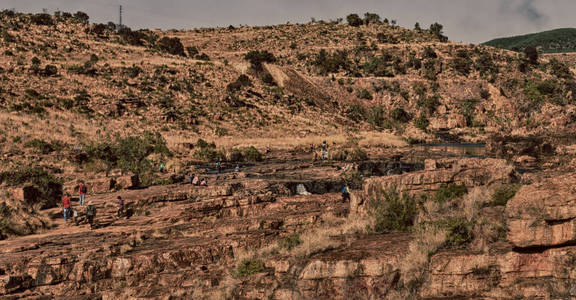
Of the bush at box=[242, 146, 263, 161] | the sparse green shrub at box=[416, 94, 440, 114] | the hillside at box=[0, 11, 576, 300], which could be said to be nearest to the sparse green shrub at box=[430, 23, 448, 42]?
the hillside at box=[0, 11, 576, 300]

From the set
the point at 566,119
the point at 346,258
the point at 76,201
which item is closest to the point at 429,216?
the point at 346,258

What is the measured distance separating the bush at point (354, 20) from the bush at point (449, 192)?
11692cm

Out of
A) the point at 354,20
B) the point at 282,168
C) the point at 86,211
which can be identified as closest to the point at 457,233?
the point at 86,211

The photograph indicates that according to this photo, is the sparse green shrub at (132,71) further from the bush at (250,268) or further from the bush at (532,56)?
the bush at (532,56)

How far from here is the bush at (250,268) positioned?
1127 cm

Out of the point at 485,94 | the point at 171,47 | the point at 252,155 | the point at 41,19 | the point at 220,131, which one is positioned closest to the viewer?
the point at 252,155

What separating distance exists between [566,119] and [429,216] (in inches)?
1818

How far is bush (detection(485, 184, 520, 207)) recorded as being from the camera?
13523 mm

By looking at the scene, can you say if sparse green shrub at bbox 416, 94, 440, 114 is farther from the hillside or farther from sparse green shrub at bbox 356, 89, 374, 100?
sparse green shrub at bbox 356, 89, 374, 100

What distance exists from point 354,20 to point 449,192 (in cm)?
11801

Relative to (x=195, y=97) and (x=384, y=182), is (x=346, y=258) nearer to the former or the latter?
(x=384, y=182)

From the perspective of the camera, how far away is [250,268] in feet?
37.4

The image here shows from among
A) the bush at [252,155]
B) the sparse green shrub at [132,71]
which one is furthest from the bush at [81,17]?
the bush at [252,155]

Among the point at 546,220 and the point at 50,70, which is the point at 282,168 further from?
the point at 50,70
